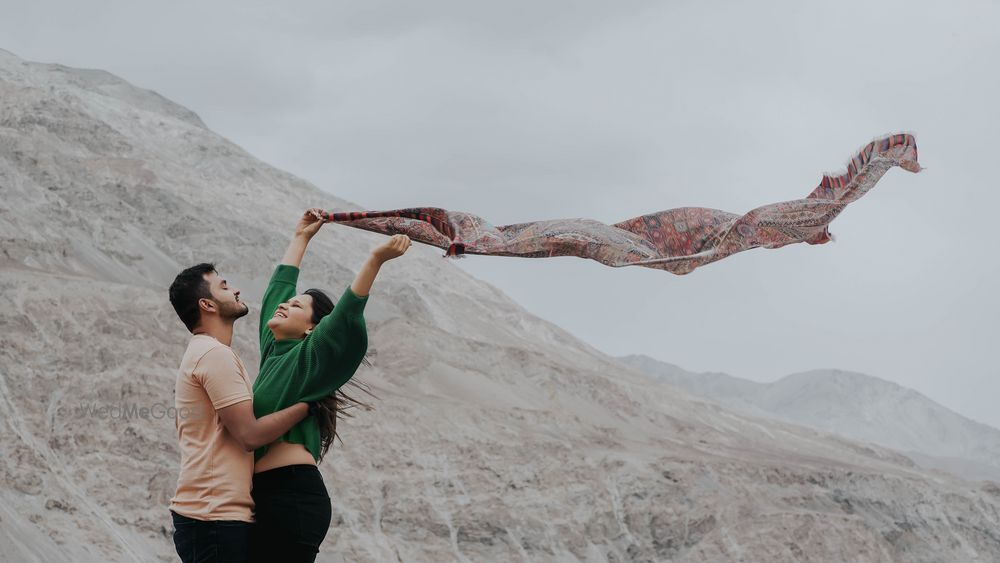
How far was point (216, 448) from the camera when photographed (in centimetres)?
371

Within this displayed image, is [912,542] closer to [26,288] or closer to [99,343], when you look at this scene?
[99,343]

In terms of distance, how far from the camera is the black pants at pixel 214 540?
363 cm

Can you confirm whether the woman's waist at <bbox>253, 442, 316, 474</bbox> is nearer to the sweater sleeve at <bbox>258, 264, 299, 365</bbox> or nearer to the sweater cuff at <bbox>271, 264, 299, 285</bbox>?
the sweater sleeve at <bbox>258, 264, 299, 365</bbox>

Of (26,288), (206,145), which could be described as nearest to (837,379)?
(206,145)

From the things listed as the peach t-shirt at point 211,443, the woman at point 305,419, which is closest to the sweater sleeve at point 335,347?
the woman at point 305,419

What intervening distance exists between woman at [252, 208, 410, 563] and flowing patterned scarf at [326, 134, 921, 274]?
78 centimetres

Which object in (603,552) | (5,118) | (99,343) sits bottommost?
(603,552)

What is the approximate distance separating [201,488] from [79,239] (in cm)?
3623

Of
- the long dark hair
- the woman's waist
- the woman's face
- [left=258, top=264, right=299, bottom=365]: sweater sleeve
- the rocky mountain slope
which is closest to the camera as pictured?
the woman's waist

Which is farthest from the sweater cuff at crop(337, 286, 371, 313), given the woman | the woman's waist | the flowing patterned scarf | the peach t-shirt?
the flowing patterned scarf

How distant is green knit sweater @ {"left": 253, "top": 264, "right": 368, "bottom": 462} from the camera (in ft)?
12.1

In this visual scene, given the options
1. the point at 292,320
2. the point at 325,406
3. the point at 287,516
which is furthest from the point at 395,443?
the point at 287,516

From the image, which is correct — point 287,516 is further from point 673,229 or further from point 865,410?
point 865,410

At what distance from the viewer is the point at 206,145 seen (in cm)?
6656
